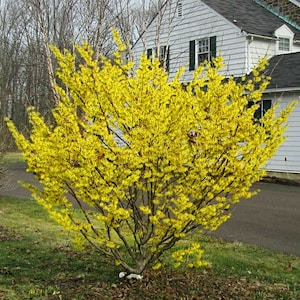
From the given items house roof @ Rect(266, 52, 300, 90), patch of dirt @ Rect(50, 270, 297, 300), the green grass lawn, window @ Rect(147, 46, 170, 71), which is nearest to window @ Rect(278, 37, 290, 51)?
house roof @ Rect(266, 52, 300, 90)

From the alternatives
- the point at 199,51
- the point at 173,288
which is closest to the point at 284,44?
the point at 199,51

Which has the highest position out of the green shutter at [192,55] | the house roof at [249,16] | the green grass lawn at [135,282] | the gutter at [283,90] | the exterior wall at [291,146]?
the house roof at [249,16]

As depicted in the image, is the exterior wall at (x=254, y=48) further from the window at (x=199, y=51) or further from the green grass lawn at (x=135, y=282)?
the green grass lawn at (x=135, y=282)

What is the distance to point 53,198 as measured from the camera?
4.65 m

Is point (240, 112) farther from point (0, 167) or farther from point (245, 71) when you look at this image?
point (245, 71)

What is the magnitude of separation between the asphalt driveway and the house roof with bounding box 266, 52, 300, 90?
10.8ft

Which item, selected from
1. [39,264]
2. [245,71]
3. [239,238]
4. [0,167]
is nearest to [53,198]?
[39,264]

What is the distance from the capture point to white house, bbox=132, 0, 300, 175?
50.7 feet

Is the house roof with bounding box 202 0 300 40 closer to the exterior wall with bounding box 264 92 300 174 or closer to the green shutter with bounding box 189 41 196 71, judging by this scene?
the green shutter with bounding box 189 41 196 71

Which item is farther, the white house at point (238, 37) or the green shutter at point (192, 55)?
the green shutter at point (192, 55)

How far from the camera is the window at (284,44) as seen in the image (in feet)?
60.7

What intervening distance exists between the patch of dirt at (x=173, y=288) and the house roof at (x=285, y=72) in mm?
10141

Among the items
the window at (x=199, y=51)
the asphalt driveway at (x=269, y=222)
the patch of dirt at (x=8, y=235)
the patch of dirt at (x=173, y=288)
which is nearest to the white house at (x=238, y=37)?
the window at (x=199, y=51)

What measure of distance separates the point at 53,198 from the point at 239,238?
4.01m
